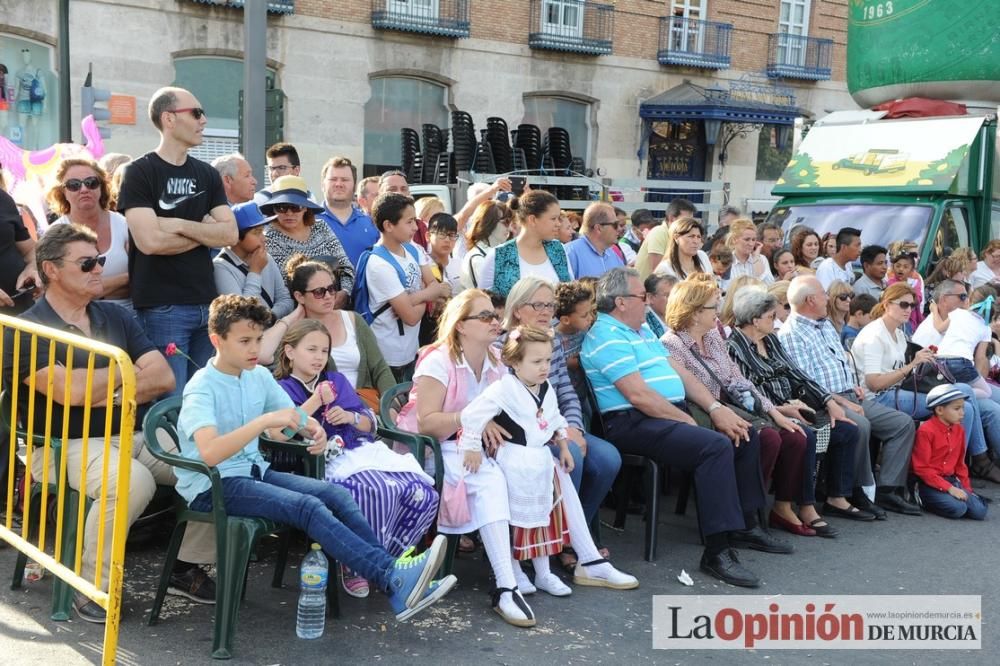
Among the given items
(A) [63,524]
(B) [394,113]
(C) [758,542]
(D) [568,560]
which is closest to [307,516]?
(A) [63,524]

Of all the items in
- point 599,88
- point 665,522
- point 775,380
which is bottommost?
point 665,522

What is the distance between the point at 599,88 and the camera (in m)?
25.1

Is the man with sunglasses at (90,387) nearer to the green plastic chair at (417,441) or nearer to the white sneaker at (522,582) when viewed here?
the green plastic chair at (417,441)

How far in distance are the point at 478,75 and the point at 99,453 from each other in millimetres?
19631

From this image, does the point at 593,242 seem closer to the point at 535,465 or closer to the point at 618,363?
the point at 618,363

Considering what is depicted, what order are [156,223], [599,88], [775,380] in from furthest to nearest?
[599,88] < [775,380] < [156,223]

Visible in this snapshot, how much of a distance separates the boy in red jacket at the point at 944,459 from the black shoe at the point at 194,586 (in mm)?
4709

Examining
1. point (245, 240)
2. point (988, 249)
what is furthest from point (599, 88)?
point (245, 240)

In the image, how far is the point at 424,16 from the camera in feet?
74.0

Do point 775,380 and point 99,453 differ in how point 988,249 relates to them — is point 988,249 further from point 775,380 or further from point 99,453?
point 99,453

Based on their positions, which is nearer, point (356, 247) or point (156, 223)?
point (156, 223)

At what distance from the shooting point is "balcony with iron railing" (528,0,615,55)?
2402cm

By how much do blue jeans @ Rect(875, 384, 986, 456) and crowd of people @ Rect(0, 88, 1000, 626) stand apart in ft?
0.09

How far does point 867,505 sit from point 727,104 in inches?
787
